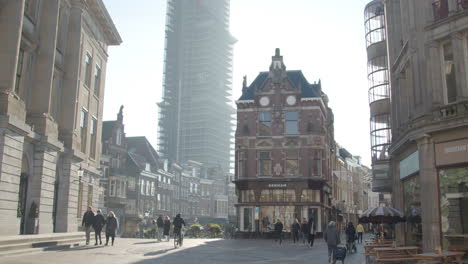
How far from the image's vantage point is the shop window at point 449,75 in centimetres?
1739

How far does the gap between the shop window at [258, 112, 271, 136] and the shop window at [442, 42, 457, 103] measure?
101 ft

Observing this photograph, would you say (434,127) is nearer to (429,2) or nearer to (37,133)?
(429,2)

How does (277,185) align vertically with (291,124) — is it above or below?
below

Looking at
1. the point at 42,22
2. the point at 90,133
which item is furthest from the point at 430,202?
the point at 90,133

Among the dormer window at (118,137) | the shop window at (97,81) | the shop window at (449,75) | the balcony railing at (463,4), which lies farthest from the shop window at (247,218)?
the balcony railing at (463,4)

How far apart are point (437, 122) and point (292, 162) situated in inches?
1213

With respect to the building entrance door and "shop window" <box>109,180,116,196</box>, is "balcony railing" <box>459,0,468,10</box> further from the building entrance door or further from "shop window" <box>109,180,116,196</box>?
"shop window" <box>109,180,116,196</box>

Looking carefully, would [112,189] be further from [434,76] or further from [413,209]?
[434,76]

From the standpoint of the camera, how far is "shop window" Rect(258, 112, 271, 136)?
4834 centimetres

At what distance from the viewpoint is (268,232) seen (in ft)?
149

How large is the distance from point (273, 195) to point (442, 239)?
3057 cm

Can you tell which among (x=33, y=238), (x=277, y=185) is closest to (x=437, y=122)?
(x=33, y=238)

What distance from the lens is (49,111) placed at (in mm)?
24391

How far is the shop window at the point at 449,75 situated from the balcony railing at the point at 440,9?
3.79 ft
